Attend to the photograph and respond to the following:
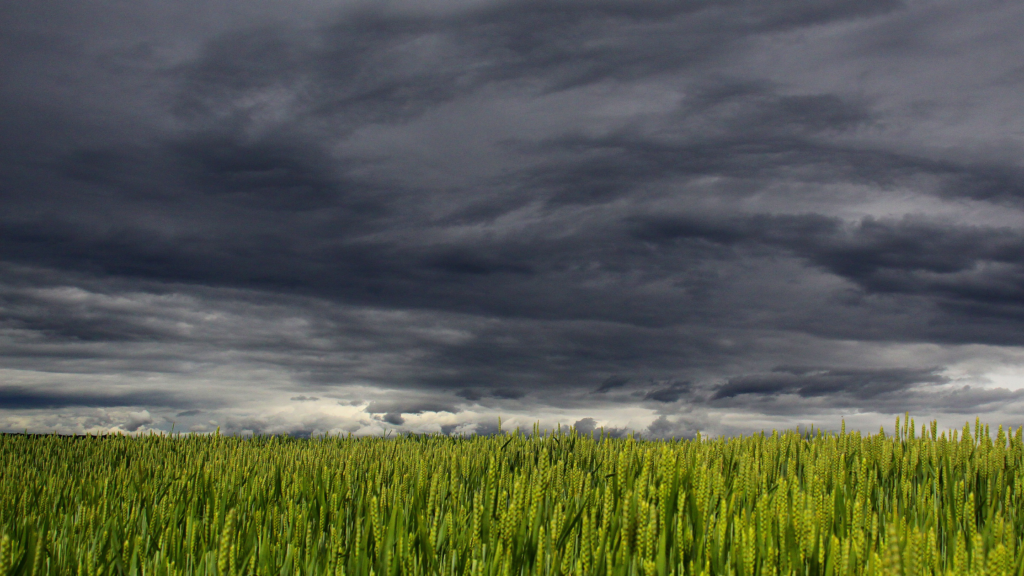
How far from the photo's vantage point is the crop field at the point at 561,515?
4500 mm

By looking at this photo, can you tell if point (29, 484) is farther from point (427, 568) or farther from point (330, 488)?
point (427, 568)

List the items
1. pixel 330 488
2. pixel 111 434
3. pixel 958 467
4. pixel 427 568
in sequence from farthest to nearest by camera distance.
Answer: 1. pixel 111 434
2. pixel 958 467
3. pixel 330 488
4. pixel 427 568

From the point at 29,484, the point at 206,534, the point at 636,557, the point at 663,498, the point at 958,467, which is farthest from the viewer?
the point at 29,484

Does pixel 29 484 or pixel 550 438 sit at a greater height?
pixel 550 438

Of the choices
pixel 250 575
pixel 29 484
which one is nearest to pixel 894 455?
pixel 250 575

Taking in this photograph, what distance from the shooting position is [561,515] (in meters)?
4.84

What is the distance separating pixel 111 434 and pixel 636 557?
1937cm

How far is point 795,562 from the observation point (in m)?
4.66

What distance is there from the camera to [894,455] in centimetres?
941

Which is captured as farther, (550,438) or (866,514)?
(550,438)

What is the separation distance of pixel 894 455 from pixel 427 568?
7482 millimetres

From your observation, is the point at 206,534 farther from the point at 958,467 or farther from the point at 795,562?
the point at 958,467

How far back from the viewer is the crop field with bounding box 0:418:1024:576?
4.50 m

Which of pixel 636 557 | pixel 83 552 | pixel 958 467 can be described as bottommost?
pixel 83 552
